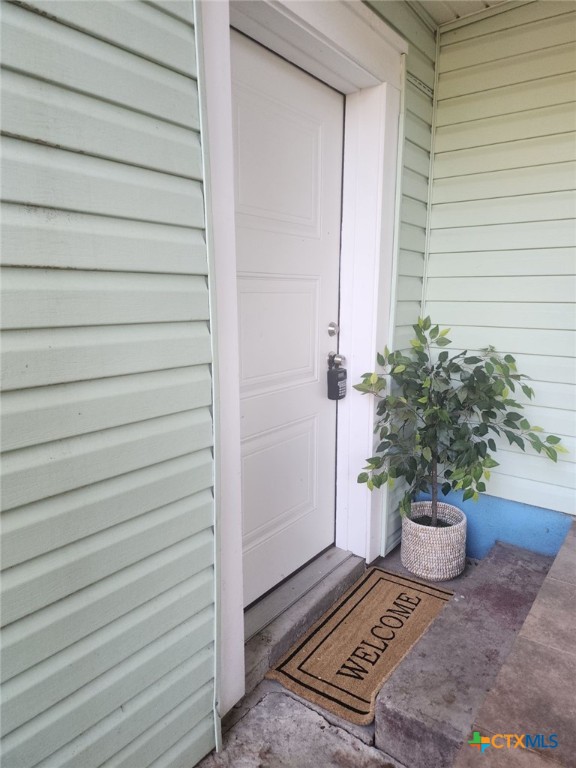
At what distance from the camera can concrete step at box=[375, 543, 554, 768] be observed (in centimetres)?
140

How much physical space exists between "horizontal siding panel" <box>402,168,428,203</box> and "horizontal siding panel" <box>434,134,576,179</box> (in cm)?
9

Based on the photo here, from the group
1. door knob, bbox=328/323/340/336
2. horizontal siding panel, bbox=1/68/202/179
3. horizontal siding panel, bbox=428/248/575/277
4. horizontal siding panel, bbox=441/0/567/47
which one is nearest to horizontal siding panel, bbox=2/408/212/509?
horizontal siding panel, bbox=1/68/202/179

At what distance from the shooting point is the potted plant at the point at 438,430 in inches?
79.0

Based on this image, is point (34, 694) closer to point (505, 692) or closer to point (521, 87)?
point (505, 692)

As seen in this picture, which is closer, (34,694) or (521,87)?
(34,694)

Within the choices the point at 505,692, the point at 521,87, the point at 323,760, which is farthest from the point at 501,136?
the point at 323,760

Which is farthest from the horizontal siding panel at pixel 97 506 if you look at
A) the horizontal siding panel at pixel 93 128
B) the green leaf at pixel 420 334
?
the green leaf at pixel 420 334

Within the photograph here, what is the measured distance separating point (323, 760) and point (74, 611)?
3.00ft

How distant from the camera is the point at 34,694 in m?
0.97

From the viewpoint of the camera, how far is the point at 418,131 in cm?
220

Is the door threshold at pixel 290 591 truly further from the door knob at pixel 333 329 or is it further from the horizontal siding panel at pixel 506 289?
the horizontal siding panel at pixel 506 289

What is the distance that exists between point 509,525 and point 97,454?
2.03m

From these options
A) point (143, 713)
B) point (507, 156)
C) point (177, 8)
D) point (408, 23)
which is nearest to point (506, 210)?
point (507, 156)

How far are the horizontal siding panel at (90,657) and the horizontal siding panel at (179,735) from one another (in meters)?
0.25
